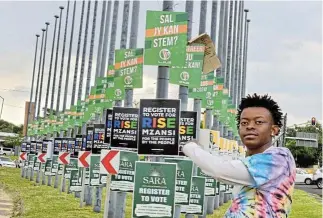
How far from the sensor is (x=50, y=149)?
30062 millimetres

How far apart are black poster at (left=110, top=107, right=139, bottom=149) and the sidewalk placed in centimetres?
646

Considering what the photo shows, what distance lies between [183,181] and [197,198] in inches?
42.9

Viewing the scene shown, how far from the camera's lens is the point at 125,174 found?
39.7 ft

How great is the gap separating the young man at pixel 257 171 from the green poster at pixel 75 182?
1747 centimetres

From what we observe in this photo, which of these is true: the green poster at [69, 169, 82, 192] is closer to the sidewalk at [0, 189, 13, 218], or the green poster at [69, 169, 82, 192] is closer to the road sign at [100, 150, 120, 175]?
the sidewalk at [0, 189, 13, 218]

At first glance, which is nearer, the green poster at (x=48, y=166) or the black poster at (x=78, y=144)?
the black poster at (x=78, y=144)

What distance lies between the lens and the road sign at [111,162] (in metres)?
11.1

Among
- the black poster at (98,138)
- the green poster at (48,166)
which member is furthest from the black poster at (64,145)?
the black poster at (98,138)

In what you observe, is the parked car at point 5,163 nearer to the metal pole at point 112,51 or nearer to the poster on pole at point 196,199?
the metal pole at point 112,51

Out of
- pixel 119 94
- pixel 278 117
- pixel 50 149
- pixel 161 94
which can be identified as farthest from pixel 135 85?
pixel 50 149

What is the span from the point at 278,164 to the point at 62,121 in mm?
31487

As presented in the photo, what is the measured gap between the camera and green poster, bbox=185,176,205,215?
37.3 feet

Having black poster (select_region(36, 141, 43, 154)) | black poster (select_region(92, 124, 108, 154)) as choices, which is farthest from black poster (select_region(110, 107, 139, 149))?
black poster (select_region(36, 141, 43, 154))

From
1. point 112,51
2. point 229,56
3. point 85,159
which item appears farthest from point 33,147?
point 85,159
